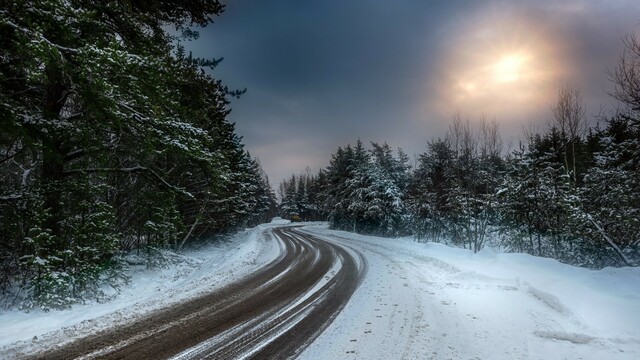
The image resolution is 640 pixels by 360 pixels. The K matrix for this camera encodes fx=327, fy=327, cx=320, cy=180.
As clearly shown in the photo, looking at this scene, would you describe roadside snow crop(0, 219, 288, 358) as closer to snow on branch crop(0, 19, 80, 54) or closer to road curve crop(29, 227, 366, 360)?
road curve crop(29, 227, 366, 360)

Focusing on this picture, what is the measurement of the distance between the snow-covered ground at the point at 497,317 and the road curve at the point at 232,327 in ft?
1.67

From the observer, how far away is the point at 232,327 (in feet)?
18.7

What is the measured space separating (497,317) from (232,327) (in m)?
4.89

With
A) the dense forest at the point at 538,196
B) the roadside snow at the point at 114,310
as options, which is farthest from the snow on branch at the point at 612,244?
the roadside snow at the point at 114,310

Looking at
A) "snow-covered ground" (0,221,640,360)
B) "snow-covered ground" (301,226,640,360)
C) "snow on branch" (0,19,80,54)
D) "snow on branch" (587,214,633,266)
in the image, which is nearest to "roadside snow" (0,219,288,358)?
"snow-covered ground" (0,221,640,360)

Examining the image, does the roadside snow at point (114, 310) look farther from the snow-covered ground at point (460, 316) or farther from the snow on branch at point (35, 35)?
the snow on branch at point (35, 35)

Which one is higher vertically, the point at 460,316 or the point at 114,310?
the point at 460,316

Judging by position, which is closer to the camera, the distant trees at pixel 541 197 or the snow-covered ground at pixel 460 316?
the snow-covered ground at pixel 460 316

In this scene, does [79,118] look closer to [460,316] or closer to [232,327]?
[232,327]

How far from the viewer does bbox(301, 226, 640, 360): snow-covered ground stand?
15.3ft

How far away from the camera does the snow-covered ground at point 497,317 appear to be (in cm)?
467

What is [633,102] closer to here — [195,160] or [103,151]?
[195,160]

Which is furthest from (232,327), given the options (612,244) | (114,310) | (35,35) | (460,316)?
(612,244)

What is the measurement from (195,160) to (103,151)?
90.7 inches
